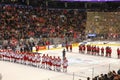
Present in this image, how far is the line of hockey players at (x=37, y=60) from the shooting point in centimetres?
2311

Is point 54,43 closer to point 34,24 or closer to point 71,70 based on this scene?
point 34,24

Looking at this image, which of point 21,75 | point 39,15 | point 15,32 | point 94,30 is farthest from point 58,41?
point 21,75

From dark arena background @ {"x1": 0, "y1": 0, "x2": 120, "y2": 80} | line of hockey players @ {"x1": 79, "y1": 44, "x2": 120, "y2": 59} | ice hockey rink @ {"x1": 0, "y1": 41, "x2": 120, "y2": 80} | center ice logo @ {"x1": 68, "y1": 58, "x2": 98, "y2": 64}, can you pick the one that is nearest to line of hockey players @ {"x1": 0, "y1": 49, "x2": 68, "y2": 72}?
dark arena background @ {"x1": 0, "y1": 0, "x2": 120, "y2": 80}

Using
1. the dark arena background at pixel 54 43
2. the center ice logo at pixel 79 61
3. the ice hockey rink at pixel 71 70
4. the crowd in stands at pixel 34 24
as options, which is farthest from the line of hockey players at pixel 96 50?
the crowd in stands at pixel 34 24

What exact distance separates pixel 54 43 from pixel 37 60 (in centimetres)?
1348

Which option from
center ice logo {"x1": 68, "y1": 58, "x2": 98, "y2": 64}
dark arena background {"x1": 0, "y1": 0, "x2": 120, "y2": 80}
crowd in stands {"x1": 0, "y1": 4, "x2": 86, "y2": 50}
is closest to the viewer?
dark arena background {"x1": 0, "y1": 0, "x2": 120, "y2": 80}

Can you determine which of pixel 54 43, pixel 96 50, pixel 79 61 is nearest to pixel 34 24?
pixel 54 43

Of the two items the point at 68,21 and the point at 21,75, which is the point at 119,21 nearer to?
the point at 68,21

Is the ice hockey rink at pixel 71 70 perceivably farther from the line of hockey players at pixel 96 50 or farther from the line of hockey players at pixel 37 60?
the line of hockey players at pixel 96 50

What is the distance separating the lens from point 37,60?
2425cm

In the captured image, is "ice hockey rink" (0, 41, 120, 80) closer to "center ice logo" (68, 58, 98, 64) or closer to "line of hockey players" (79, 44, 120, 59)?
"center ice logo" (68, 58, 98, 64)

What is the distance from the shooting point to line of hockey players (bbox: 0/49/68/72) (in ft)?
75.8

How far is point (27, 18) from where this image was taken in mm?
43281

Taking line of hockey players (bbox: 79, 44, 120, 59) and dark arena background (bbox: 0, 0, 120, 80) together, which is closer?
dark arena background (bbox: 0, 0, 120, 80)
